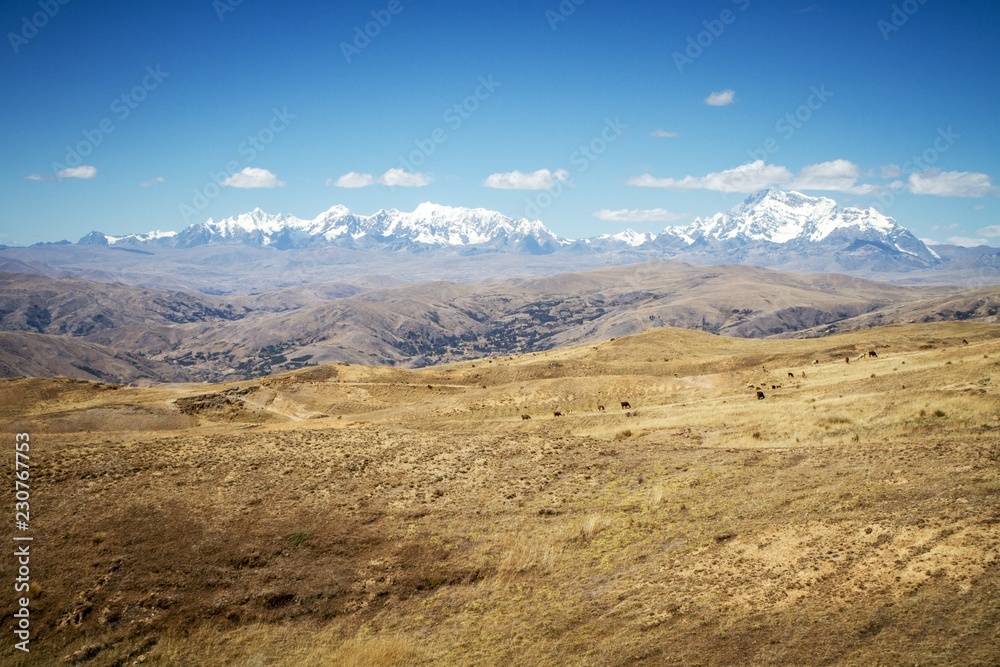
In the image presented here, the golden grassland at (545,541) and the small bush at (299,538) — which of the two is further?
the small bush at (299,538)

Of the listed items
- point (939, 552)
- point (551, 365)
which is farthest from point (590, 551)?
point (551, 365)

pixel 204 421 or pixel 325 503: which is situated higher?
pixel 325 503

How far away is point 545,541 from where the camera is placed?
20484 mm

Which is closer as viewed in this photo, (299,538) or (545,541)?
(545,541)

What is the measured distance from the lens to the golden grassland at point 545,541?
14.0 metres

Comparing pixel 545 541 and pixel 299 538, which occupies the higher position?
pixel 545 541

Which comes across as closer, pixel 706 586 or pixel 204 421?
pixel 706 586

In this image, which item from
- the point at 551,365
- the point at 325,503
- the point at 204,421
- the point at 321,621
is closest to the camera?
the point at 321,621

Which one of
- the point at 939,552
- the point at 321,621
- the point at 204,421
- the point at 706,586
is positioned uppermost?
the point at 939,552

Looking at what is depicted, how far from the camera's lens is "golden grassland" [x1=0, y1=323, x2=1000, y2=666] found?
14.0 meters

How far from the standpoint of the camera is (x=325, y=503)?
24.3 m

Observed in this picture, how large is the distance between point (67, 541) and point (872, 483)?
29414 mm

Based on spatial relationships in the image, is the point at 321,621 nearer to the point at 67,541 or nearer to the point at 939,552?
the point at 67,541

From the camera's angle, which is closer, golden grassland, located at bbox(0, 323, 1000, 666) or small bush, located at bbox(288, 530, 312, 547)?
golden grassland, located at bbox(0, 323, 1000, 666)
